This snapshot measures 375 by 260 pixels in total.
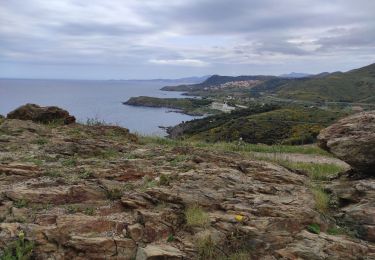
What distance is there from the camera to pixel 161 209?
24.2 feet

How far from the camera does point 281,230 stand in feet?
23.3

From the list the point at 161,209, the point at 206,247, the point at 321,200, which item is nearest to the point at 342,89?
the point at 321,200

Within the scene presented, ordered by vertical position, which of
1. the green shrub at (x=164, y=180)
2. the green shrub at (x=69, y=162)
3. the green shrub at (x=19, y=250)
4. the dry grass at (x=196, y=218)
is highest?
the green shrub at (x=69, y=162)

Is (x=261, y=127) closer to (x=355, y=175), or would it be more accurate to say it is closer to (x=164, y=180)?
(x=355, y=175)

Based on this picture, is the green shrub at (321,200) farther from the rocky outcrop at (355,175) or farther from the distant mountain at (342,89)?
the distant mountain at (342,89)

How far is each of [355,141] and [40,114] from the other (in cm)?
978

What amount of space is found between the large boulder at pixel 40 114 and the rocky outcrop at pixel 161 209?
14.2 ft

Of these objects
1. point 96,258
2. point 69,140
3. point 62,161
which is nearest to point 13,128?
point 69,140

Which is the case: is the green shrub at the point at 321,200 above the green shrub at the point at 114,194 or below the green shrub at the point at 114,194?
below

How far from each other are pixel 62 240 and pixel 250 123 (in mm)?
60569

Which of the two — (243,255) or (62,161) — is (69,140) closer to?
(62,161)

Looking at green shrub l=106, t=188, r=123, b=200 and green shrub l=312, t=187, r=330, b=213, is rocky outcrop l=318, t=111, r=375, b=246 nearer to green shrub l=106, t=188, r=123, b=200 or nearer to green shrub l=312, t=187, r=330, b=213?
green shrub l=312, t=187, r=330, b=213

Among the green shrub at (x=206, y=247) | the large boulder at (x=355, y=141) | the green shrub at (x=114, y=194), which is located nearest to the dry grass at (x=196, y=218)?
Result: the green shrub at (x=206, y=247)

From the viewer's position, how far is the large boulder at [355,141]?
29.3ft
